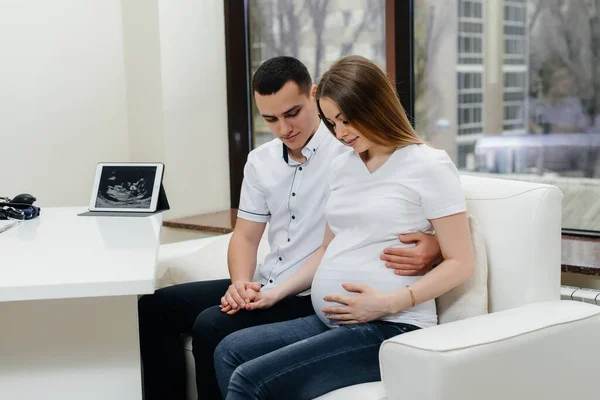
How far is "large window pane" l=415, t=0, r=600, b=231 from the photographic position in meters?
2.71

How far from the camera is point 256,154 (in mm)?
2143

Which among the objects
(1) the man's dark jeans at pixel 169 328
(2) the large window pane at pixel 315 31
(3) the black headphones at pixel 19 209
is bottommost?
(1) the man's dark jeans at pixel 169 328

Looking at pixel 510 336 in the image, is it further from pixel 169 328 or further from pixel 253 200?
pixel 169 328

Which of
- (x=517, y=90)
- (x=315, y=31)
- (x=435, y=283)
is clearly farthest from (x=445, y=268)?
(x=315, y=31)

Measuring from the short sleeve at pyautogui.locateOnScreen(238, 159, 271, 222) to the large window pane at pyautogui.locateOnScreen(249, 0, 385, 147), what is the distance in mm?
1422

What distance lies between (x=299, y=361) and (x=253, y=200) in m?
0.65

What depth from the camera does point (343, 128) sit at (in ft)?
5.63

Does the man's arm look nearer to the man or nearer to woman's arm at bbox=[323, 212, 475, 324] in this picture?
the man

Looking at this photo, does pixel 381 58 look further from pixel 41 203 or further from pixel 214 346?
pixel 214 346

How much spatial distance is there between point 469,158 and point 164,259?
1284mm

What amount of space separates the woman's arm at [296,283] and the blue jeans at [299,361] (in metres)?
0.18

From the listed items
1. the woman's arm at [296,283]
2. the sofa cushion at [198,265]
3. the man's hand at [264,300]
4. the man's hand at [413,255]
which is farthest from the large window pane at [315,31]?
the man's hand at [413,255]

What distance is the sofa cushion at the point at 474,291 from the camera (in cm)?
176

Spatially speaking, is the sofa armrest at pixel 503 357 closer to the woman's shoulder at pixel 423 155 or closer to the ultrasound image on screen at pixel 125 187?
the woman's shoulder at pixel 423 155
